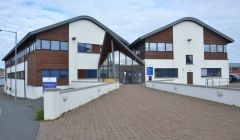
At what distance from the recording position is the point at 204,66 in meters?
40.8

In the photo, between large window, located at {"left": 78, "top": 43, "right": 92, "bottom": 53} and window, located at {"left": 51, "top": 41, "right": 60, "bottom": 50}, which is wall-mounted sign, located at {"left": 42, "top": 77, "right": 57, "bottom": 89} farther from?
large window, located at {"left": 78, "top": 43, "right": 92, "bottom": 53}

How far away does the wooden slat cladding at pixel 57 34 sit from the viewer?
1308 inches

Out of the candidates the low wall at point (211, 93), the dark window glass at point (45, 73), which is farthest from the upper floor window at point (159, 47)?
the low wall at point (211, 93)

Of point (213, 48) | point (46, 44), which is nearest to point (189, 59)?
point (213, 48)

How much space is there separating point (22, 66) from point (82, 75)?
11.0 meters

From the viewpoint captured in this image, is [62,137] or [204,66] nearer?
[62,137]

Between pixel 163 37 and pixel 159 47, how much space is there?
4.89ft

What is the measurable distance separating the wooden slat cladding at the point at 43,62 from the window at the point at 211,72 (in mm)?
19652

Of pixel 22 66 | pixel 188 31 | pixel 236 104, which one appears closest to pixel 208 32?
pixel 188 31

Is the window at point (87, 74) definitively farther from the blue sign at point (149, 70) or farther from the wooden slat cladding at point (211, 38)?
the wooden slat cladding at point (211, 38)

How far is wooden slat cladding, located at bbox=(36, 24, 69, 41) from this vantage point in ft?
109

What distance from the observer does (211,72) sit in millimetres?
41500

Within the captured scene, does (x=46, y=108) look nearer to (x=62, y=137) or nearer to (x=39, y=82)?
(x=62, y=137)

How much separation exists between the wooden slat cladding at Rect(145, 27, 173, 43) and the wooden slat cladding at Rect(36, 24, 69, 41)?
1076 centimetres
